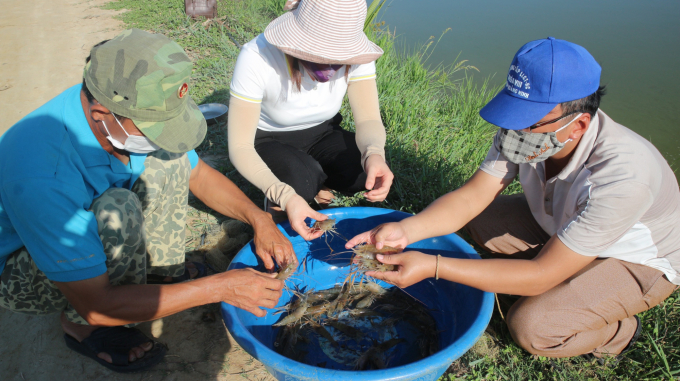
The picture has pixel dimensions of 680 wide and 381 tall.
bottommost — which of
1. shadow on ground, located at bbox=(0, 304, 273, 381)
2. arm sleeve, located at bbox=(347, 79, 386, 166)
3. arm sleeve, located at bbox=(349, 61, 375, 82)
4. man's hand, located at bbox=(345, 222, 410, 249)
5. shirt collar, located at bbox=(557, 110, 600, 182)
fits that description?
shadow on ground, located at bbox=(0, 304, 273, 381)

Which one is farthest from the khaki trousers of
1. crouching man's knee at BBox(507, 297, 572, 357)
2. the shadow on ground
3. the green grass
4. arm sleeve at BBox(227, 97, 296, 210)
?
arm sleeve at BBox(227, 97, 296, 210)

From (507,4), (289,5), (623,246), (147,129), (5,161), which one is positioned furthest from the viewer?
(507,4)

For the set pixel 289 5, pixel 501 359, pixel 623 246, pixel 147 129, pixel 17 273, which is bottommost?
pixel 501 359

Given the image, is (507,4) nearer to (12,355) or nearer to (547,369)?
(547,369)

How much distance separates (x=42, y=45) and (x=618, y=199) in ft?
26.7

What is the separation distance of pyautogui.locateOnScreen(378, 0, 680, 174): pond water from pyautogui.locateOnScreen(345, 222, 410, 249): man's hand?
4092 mm

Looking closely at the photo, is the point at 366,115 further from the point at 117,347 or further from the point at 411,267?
the point at 117,347

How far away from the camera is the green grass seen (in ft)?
8.06

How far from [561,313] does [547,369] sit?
0.42 metres

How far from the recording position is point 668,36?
7.25 m

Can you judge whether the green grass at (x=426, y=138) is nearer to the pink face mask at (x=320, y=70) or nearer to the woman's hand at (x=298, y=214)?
the woman's hand at (x=298, y=214)

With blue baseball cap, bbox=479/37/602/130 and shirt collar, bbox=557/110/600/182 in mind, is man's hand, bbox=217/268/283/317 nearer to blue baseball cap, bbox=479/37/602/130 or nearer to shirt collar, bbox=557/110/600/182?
blue baseball cap, bbox=479/37/602/130

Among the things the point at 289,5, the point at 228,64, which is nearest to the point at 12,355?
the point at 289,5

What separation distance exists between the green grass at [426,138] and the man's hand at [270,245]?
1.10m
